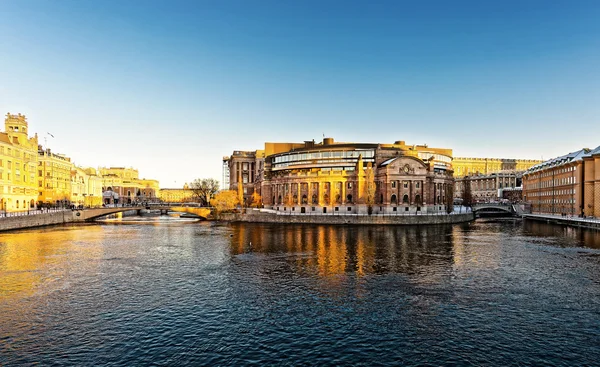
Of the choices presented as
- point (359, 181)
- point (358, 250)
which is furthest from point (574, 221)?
point (358, 250)

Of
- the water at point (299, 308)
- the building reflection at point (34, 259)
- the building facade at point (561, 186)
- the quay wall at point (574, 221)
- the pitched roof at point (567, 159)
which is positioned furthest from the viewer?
the pitched roof at point (567, 159)

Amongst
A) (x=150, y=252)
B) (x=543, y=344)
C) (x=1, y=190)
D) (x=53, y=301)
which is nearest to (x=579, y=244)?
(x=543, y=344)

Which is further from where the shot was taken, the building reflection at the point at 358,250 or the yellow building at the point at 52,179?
the yellow building at the point at 52,179

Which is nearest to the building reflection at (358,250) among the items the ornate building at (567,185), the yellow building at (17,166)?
the ornate building at (567,185)

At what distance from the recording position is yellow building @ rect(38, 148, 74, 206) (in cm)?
11562

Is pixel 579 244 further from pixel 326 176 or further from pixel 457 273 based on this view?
pixel 326 176

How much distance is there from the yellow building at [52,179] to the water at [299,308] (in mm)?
83878

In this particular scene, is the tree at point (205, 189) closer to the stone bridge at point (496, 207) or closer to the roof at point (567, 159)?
the stone bridge at point (496, 207)

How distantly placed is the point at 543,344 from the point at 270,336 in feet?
49.6

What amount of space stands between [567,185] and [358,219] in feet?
220

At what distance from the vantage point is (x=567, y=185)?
10569cm

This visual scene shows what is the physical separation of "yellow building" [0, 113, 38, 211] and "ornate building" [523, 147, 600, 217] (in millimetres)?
146074

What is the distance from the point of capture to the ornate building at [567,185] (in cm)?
9139

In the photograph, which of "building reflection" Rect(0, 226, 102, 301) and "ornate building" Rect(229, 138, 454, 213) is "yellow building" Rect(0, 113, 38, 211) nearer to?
"building reflection" Rect(0, 226, 102, 301)
